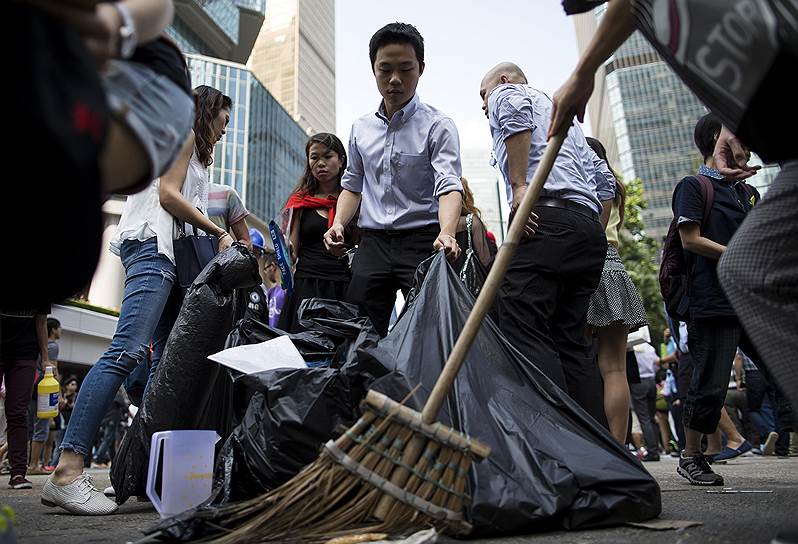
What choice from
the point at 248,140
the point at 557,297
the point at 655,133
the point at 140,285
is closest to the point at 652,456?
the point at 557,297

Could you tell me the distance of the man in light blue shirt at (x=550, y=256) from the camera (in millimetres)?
2617

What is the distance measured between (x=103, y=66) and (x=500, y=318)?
1877 millimetres

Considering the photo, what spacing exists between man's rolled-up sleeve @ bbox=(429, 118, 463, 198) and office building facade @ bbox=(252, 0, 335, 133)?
97.2 meters

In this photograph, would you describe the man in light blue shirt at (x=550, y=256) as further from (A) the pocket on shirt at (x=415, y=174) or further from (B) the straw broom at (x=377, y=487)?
(B) the straw broom at (x=377, y=487)

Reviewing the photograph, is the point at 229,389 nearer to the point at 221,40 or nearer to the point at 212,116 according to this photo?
the point at 212,116

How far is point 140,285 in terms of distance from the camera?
2795mm

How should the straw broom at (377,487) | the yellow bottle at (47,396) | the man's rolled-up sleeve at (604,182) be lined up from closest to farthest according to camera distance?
1. the straw broom at (377,487)
2. the man's rolled-up sleeve at (604,182)
3. the yellow bottle at (47,396)

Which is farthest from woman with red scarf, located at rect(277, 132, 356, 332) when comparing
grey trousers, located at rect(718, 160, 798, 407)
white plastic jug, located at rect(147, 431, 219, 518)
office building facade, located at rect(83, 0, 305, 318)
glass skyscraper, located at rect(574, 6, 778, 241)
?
glass skyscraper, located at rect(574, 6, 778, 241)

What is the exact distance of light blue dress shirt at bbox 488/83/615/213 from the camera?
9.27ft

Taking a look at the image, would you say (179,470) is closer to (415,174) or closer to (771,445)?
(415,174)

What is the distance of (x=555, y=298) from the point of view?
2.71 m

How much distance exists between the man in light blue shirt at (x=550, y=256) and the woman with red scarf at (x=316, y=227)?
1272 mm

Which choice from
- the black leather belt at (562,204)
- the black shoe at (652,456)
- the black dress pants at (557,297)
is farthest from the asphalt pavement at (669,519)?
the black shoe at (652,456)

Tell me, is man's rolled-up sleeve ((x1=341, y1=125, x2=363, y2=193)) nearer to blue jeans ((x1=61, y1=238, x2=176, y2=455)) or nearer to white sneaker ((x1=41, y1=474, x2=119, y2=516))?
blue jeans ((x1=61, y1=238, x2=176, y2=455))
